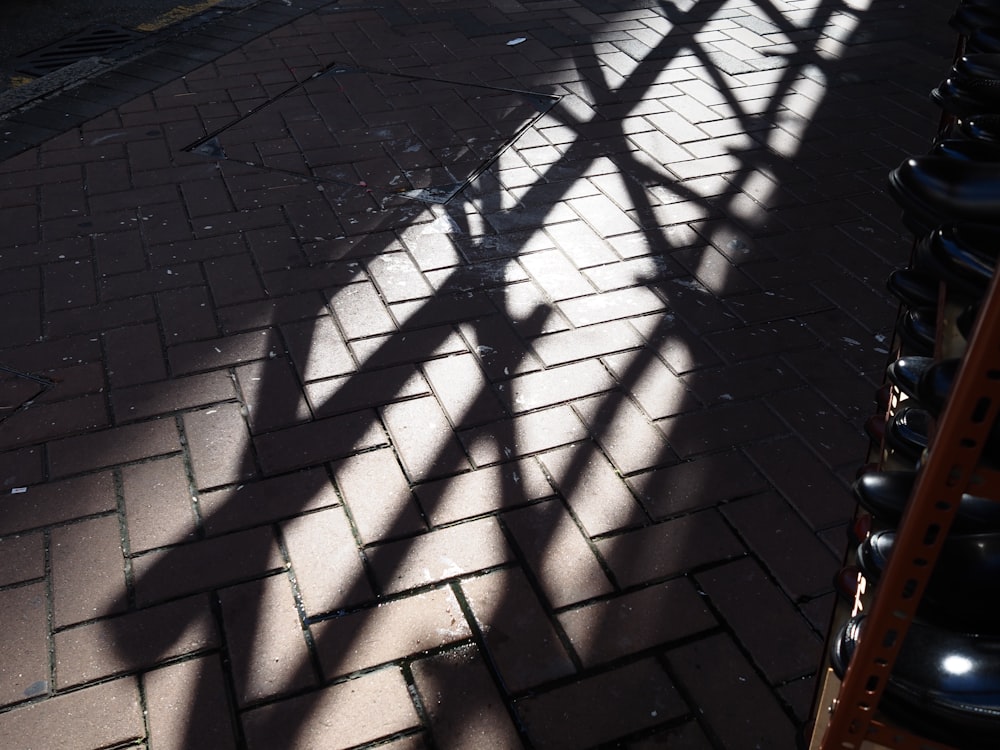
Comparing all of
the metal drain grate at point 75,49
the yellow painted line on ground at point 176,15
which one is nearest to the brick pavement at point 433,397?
the metal drain grate at point 75,49

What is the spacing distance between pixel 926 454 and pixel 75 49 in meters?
5.52

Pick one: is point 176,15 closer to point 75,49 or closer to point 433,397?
point 75,49

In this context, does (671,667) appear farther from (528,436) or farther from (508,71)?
(508,71)

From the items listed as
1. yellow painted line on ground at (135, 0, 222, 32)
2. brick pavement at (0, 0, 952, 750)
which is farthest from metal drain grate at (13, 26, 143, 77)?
brick pavement at (0, 0, 952, 750)

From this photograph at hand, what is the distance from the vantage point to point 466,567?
2.29 metres

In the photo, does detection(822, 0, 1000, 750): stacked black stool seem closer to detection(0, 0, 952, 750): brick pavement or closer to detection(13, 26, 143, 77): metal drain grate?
detection(0, 0, 952, 750): brick pavement

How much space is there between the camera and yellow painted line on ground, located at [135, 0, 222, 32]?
18.3 feet

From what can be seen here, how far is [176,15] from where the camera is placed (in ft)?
18.9

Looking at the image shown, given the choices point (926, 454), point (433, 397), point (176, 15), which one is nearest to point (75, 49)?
point (176, 15)

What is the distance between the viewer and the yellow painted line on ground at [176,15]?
18.3ft

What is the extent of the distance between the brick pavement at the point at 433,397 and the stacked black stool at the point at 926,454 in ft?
2.44

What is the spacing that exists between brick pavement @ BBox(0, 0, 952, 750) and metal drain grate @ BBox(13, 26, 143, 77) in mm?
449

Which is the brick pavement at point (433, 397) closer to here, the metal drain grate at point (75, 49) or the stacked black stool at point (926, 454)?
the metal drain grate at point (75, 49)

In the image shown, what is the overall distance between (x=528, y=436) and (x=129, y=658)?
119 cm
